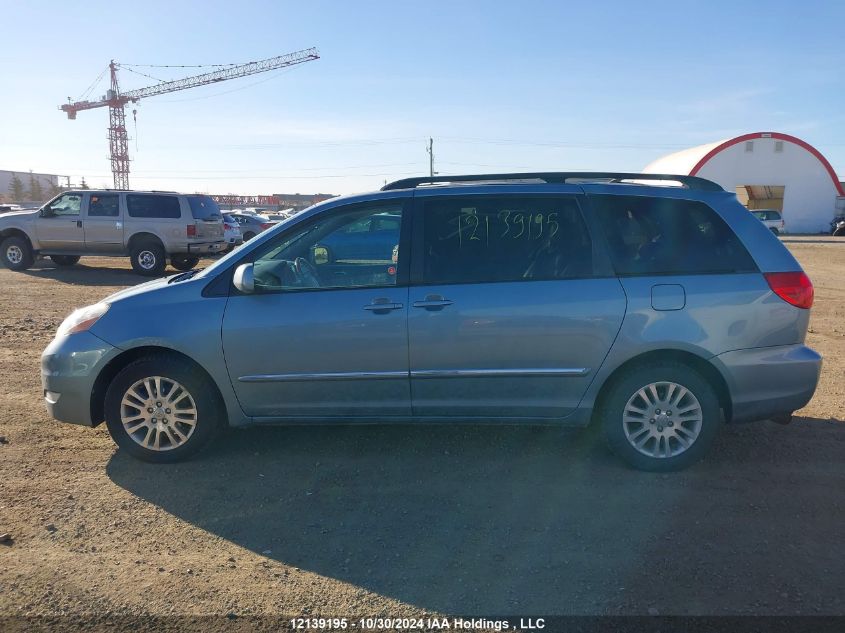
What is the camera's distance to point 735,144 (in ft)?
150

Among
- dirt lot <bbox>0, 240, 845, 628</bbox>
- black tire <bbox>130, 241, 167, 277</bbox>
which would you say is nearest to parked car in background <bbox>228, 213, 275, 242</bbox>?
black tire <bbox>130, 241, 167, 277</bbox>

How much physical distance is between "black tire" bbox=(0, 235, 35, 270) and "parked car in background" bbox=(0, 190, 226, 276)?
0.19 m

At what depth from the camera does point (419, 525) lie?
12.1ft

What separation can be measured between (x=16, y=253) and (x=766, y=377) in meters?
17.0

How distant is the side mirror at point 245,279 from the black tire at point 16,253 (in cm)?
1452

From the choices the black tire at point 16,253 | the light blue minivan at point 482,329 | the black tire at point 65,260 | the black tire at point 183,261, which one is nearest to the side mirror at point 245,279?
the light blue minivan at point 482,329

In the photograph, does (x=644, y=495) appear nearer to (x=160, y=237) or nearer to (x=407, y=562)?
(x=407, y=562)

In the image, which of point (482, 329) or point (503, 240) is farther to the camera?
point (503, 240)

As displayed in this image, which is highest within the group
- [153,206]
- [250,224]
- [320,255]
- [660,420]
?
[153,206]

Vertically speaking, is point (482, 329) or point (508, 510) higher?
point (482, 329)

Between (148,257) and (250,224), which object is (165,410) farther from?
(250,224)

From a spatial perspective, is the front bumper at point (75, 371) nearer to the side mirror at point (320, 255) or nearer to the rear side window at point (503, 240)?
the side mirror at point (320, 255)

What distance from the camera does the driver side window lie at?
4340 millimetres

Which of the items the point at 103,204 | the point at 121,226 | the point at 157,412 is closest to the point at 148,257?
the point at 121,226
